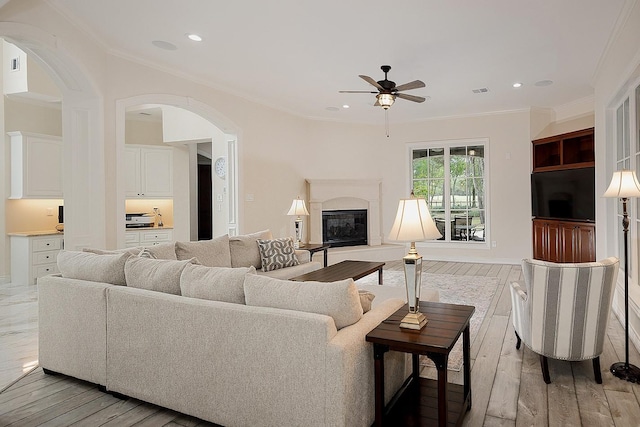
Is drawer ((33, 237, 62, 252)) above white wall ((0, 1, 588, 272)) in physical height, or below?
below

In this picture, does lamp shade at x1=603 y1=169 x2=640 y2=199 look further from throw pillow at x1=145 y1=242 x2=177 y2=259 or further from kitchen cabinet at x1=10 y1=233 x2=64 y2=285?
kitchen cabinet at x1=10 y1=233 x2=64 y2=285

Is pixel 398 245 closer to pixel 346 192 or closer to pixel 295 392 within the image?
pixel 346 192

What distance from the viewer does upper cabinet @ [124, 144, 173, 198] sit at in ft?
26.3

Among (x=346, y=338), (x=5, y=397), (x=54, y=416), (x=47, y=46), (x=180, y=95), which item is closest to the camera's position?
(x=346, y=338)

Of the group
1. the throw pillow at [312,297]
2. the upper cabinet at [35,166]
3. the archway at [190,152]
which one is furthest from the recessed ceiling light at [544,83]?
the upper cabinet at [35,166]

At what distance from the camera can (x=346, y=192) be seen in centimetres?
854

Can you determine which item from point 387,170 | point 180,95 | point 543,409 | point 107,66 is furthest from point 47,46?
point 387,170

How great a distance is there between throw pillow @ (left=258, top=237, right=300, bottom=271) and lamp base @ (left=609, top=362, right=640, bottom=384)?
334 cm

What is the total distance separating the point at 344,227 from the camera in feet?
28.7

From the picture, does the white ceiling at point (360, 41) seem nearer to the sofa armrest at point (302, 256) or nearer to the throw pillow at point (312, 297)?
the sofa armrest at point (302, 256)

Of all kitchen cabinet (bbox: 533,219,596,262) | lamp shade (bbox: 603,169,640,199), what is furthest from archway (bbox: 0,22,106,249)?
kitchen cabinet (bbox: 533,219,596,262)

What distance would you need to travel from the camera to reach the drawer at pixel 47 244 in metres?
6.36

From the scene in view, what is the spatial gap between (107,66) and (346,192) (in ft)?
16.7

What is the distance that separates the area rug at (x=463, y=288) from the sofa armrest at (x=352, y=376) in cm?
170
